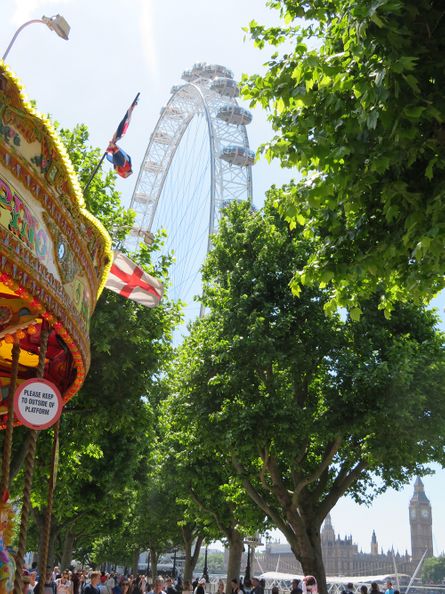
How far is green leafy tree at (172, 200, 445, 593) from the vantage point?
19.0 metres

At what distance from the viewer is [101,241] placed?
8.42m

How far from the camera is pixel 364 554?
152500 mm

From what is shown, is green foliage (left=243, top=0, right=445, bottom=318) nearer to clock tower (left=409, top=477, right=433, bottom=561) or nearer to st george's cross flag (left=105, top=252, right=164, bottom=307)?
st george's cross flag (left=105, top=252, right=164, bottom=307)

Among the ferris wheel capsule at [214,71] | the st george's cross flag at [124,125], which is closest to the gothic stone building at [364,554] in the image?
the ferris wheel capsule at [214,71]

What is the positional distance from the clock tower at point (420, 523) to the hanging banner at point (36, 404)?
16004 centimetres

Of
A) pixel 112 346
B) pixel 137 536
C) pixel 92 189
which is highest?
pixel 92 189

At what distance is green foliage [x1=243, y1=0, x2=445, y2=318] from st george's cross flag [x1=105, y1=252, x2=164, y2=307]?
9.87 ft

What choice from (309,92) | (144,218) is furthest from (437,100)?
(144,218)

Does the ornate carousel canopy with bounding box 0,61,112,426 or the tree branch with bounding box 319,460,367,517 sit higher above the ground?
the ornate carousel canopy with bounding box 0,61,112,426

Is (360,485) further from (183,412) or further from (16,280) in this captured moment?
(16,280)

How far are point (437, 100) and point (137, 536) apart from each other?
43.6 metres

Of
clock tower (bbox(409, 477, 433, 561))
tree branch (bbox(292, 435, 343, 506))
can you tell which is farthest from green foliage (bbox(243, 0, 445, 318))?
clock tower (bbox(409, 477, 433, 561))

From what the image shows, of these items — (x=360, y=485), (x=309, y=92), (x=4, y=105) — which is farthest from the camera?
(x=360, y=485)

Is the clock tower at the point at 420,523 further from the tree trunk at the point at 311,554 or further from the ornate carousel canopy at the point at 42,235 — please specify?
the ornate carousel canopy at the point at 42,235
